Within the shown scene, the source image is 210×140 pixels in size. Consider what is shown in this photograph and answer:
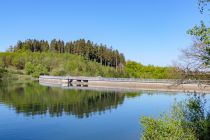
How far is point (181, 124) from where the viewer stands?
65.7 feet

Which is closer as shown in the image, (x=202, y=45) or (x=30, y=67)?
(x=202, y=45)

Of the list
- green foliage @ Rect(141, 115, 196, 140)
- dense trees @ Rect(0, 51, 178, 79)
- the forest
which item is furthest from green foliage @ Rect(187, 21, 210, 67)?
the forest

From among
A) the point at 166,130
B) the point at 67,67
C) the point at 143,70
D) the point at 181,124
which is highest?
the point at 67,67

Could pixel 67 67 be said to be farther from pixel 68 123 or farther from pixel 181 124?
pixel 181 124

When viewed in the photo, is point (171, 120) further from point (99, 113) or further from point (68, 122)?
point (99, 113)

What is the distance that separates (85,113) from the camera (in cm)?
5497

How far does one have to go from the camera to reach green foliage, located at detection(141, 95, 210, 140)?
19656 millimetres

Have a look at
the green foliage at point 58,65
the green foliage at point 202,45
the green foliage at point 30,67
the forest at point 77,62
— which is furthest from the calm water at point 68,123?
the green foliage at point 30,67

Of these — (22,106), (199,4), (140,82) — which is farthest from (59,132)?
(140,82)

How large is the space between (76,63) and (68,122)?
115 m

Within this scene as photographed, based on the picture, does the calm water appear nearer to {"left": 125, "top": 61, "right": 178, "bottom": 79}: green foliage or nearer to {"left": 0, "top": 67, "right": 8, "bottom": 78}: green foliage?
{"left": 125, "top": 61, "right": 178, "bottom": 79}: green foliage

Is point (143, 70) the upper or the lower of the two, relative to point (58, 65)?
lower

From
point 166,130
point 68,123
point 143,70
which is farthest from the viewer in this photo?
point 143,70

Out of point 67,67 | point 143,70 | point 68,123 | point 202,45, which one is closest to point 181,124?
point 202,45
